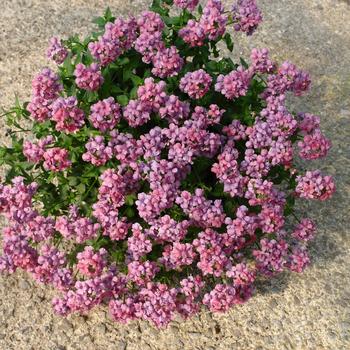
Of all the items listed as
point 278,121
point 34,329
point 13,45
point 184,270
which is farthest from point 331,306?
point 13,45

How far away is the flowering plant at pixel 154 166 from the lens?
3627mm

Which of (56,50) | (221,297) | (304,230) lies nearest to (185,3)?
(56,50)

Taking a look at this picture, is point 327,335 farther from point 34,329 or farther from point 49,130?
point 49,130

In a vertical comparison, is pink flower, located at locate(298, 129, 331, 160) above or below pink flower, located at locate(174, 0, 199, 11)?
below

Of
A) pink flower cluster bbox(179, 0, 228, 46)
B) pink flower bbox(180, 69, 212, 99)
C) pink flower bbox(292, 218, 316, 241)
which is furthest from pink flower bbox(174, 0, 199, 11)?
pink flower bbox(292, 218, 316, 241)

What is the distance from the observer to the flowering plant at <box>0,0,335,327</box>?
3627mm

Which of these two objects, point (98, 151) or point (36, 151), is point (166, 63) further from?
point (36, 151)

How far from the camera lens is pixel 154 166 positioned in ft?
11.8

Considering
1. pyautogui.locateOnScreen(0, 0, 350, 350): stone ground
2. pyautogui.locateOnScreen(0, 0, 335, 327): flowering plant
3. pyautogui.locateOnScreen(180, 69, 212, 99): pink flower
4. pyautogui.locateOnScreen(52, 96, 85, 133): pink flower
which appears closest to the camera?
pyautogui.locateOnScreen(52, 96, 85, 133): pink flower

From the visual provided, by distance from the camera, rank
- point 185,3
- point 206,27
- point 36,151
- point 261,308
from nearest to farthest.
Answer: point 36,151
point 206,27
point 185,3
point 261,308

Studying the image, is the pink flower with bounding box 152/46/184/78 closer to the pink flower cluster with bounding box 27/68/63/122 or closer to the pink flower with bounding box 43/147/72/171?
the pink flower cluster with bounding box 27/68/63/122

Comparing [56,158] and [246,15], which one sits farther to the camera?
[246,15]

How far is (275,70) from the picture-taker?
4.16 m

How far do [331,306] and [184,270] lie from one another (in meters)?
1.14
